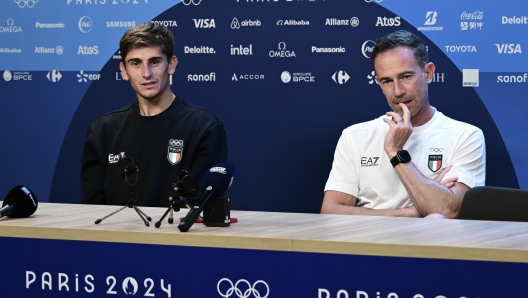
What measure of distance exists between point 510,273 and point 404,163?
1.59 metres

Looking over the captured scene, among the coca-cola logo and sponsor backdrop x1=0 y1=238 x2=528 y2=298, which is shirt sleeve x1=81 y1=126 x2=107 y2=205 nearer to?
sponsor backdrop x1=0 y1=238 x2=528 y2=298

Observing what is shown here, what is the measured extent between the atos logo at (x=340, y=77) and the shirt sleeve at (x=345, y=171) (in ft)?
2.75

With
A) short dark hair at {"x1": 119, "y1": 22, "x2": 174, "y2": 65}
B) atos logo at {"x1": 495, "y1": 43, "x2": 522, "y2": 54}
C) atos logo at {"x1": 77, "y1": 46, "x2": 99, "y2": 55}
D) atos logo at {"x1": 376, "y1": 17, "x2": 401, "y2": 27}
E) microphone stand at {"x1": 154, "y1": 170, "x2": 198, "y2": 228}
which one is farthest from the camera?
atos logo at {"x1": 77, "y1": 46, "x2": 99, "y2": 55}

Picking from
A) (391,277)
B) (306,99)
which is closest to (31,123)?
(306,99)

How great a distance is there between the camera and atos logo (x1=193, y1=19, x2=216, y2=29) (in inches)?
185

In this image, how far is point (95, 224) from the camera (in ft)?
7.80

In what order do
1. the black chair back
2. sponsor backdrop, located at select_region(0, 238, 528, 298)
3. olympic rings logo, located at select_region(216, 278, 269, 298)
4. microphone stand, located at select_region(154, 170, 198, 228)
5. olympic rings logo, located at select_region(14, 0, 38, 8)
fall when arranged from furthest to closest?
olympic rings logo, located at select_region(14, 0, 38, 8), the black chair back, microphone stand, located at select_region(154, 170, 198, 228), olympic rings logo, located at select_region(216, 278, 269, 298), sponsor backdrop, located at select_region(0, 238, 528, 298)

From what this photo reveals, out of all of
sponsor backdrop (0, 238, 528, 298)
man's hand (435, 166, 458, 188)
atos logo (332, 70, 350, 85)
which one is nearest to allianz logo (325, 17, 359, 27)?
atos logo (332, 70, 350, 85)

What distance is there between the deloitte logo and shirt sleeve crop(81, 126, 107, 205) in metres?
1.39

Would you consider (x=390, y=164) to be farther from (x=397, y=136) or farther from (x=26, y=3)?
(x=26, y=3)

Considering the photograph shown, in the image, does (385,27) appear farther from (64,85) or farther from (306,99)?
(64,85)

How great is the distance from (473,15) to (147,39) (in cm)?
191

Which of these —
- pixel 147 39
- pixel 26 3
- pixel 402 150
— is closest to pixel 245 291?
pixel 402 150

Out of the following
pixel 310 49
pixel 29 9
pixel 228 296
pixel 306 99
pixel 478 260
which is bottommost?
pixel 228 296
